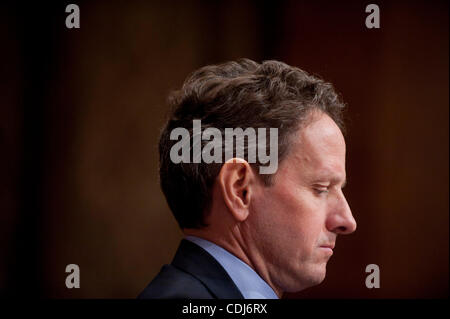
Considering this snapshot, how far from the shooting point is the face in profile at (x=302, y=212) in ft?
4.74

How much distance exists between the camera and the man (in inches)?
56.4

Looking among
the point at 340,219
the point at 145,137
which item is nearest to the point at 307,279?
the point at 340,219

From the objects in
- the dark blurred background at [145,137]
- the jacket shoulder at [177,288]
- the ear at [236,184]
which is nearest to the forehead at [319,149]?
the ear at [236,184]

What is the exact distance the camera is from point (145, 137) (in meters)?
3.49

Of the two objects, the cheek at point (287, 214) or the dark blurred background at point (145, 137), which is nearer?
the cheek at point (287, 214)

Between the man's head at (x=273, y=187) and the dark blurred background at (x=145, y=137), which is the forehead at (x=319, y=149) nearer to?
the man's head at (x=273, y=187)

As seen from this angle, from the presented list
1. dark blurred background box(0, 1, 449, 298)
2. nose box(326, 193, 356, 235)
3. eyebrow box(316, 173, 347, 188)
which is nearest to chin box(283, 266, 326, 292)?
nose box(326, 193, 356, 235)

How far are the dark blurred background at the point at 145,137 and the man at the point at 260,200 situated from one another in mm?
1922

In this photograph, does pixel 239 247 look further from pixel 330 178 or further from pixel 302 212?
pixel 330 178

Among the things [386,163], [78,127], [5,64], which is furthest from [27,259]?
[386,163]

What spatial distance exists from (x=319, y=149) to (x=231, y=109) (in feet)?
0.74

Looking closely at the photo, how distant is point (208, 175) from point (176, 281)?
0.25 m

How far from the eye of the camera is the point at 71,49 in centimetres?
334
